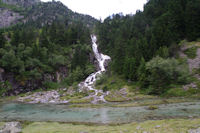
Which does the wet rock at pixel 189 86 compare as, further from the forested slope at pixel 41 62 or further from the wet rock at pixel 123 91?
the forested slope at pixel 41 62

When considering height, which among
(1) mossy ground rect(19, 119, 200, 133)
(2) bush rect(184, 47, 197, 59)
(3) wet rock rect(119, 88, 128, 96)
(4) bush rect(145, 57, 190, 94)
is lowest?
(3) wet rock rect(119, 88, 128, 96)

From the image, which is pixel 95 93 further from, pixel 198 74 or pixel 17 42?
pixel 17 42

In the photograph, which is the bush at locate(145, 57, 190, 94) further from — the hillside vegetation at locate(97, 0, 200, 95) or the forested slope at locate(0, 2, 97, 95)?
the forested slope at locate(0, 2, 97, 95)

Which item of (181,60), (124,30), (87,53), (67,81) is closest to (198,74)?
(181,60)

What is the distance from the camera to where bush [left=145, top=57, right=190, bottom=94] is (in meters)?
45.2

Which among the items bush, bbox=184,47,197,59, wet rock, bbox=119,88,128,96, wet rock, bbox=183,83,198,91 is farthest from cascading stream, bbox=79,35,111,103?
bush, bbox=184,47,197,59

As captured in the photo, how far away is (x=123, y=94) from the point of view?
50.0 meters

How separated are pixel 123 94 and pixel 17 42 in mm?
67304

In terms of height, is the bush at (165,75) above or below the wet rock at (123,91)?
above

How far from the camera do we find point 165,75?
46.3 meters

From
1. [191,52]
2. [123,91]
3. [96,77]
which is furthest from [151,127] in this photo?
[96,77]

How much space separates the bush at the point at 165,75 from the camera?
1778 inches

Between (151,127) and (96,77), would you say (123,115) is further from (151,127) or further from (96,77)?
(96,77)

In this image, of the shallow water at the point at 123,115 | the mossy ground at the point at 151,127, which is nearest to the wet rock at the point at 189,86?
the shallow water at the point at 123,115
